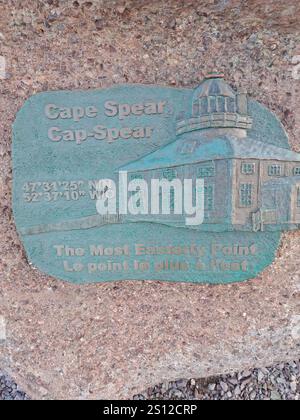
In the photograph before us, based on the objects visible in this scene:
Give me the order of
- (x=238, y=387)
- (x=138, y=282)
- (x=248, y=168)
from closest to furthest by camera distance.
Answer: (x=248, y=168) → (x=138, y=282) → (x=238, y=387)

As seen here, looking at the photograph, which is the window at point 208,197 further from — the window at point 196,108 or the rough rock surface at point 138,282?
the rough rock surface at point 138,282

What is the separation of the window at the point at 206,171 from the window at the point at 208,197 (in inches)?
2.1

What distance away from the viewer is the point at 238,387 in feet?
5.73

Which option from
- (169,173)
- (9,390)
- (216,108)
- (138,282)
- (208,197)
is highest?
(216,108)

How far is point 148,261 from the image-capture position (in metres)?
1.52

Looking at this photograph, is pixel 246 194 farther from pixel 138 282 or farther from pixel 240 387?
pixel 240 387

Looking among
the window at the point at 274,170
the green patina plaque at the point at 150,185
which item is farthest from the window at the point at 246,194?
the window at the point at 274,170

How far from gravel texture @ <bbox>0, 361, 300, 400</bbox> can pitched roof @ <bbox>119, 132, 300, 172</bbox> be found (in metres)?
1.19

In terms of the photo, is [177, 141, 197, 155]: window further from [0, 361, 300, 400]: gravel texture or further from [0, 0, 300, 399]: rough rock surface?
[0, 361, 300, 400]: gravel texture

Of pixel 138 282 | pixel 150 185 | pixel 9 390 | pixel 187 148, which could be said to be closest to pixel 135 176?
pixel 150 185

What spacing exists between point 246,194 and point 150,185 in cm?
43

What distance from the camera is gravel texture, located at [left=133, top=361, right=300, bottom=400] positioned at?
1745mm

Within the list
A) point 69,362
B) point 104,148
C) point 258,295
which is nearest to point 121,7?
point 104,148

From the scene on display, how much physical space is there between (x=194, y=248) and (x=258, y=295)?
435 mm
